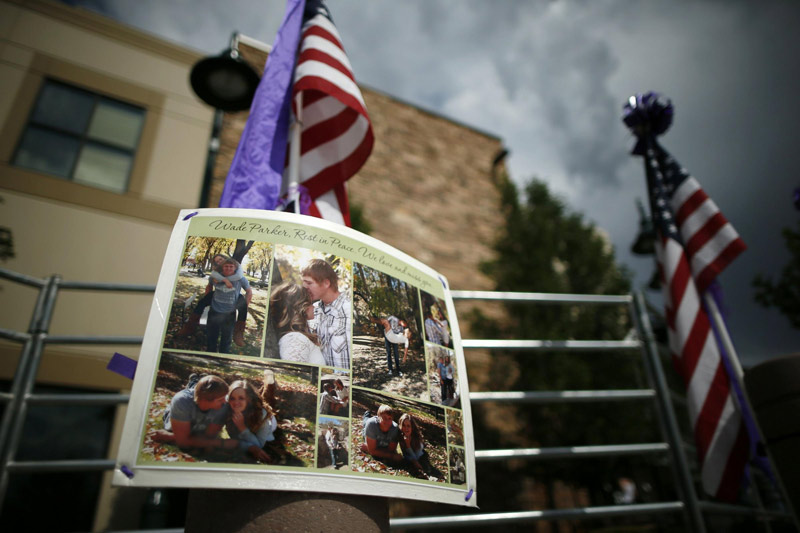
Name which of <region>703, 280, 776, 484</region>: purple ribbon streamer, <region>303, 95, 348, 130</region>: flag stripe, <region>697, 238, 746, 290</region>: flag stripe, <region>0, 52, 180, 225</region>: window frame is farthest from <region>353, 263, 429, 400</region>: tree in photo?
<region>0, 52, 180, 225</region>: window frame

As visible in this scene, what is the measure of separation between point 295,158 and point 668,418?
6.94ft

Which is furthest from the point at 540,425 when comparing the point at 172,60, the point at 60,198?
the point at 172,60

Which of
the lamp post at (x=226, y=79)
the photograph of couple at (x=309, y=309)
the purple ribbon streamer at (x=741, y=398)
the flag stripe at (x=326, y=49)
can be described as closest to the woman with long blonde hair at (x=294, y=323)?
the photograph of couple at (x=309, y=309)

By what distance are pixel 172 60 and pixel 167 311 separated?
672 centimetres

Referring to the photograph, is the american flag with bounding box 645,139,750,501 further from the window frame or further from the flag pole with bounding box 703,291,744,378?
the window frame

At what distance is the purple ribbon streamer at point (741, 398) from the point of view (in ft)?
6.44

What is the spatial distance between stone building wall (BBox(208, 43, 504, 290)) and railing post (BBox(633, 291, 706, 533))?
15.3ft

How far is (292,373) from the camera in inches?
37.0

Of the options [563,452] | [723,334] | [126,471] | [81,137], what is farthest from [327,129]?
[81,137]

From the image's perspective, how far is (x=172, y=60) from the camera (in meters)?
6.27

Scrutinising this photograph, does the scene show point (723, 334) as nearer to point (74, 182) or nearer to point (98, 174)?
point (74, 182)

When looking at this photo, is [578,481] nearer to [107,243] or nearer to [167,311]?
[167,311]

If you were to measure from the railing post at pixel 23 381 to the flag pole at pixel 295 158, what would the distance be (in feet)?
4.23

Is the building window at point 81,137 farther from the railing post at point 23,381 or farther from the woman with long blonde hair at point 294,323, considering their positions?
the woman with long blonde hair at point 294,323
